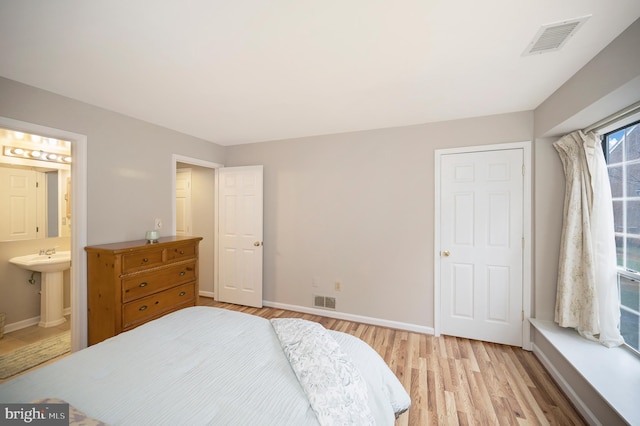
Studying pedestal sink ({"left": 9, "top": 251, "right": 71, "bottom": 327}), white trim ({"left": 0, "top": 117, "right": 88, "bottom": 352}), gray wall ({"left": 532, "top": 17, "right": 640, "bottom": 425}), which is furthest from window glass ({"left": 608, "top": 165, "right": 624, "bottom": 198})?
pedestal sink ({"left": 9, "top": 251, "right": 71, "bottom": 327})

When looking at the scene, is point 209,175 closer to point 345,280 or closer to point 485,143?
point 345,280

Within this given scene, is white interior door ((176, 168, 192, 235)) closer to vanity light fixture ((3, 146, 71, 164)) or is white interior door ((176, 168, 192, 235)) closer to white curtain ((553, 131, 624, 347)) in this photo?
vanity light fixture ((3, 146, 71, 164))

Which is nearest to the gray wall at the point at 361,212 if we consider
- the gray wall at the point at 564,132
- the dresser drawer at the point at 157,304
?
the gray wall at the point at 564,132

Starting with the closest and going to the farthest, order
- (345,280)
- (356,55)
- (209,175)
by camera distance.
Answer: (356,55), (345,280), (209,175)

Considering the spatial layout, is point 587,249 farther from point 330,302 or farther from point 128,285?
point 128,285

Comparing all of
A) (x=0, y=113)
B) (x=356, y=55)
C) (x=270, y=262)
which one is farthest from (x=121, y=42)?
(x=270, y=262)

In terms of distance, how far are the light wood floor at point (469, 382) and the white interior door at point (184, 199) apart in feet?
10.5

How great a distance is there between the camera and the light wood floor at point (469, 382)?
1713 mm

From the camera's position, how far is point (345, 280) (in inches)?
129

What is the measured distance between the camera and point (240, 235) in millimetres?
3744

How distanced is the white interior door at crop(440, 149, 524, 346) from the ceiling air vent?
1.24 m

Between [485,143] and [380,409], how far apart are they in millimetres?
2708

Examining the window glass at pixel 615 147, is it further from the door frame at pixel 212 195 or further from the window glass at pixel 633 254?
the door frame at pixel 212 195

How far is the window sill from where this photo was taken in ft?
4.67
